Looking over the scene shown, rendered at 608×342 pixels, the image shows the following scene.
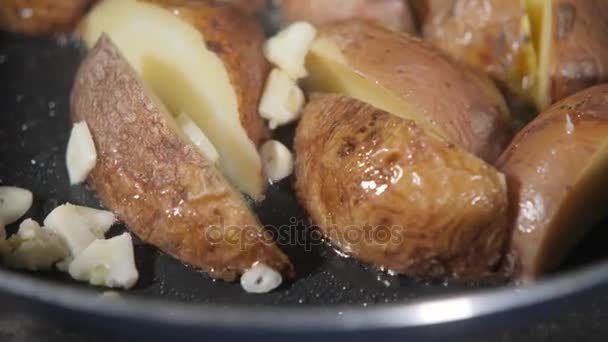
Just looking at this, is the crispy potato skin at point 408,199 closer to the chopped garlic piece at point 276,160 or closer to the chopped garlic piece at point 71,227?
the chopped garlic piece at point 276,160

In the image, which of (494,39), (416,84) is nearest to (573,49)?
(494,39)

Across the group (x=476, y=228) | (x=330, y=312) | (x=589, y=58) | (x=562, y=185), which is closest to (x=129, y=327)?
(x=330, y=312)

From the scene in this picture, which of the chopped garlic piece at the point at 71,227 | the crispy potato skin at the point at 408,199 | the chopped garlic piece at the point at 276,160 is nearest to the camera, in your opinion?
the crispy potato skin at the point at 408,199

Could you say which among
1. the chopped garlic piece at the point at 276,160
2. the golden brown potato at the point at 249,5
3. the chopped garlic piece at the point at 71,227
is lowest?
the chopped garlic piece at the point at 71,227

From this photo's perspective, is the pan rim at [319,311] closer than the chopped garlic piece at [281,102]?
Yes

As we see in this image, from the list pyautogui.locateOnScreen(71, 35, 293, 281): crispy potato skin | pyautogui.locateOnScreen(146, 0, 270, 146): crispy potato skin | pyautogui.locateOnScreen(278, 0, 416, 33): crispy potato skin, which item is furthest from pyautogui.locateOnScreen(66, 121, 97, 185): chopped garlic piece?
pyautogui.locateOnScreen(278, 0, 416, 33): crispy potato skin

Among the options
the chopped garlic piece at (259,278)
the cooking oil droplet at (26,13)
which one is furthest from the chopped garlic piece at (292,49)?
the cooking oil droplet at (26,13)
